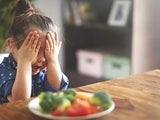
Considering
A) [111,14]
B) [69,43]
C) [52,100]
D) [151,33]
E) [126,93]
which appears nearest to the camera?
[52,100]

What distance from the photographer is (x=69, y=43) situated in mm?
3105

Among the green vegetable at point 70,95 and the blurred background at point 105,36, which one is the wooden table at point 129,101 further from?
the blurred background at point 105,36

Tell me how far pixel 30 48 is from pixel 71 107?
34 cm

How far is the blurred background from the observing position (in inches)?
98.7

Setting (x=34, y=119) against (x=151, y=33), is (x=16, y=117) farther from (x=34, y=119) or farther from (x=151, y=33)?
(x=151, y=33)

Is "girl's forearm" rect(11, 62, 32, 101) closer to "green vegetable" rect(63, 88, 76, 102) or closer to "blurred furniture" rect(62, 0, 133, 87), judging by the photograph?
"green vegetable" rect(63, 88, 76, 102)

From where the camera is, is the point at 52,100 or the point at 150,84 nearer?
the point at 52,100


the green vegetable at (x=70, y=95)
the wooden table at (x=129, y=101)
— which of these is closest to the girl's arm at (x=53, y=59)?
the wooden table at (x=129, y=101)

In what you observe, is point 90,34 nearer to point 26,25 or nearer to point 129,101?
point 26,25

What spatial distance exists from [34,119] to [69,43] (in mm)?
2332

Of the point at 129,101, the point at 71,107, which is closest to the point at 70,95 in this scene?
the point at 71,107

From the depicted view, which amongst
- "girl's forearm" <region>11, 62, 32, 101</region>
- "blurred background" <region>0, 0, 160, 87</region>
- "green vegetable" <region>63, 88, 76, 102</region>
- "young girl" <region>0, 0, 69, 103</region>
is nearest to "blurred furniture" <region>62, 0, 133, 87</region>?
"blurred background" <region>0, 0, 160, 87</region>

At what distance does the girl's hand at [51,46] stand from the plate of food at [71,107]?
32 cm

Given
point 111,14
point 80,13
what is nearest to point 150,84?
point 111,14
